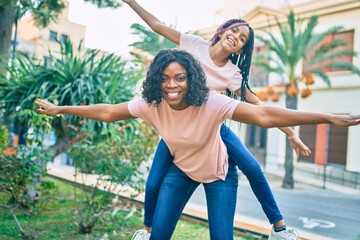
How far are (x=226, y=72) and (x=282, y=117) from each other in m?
0.72

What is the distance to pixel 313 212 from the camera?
7.16 meters

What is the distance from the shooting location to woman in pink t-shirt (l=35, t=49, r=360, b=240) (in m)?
2.05

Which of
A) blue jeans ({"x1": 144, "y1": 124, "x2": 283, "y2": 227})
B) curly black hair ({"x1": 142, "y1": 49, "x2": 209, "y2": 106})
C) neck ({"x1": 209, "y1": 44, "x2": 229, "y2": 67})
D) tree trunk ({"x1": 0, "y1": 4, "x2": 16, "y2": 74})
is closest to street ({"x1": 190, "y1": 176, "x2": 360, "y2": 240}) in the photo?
blue jeans ({"x1": 144, "y1": 124, "x2": 283, "y2": 227})

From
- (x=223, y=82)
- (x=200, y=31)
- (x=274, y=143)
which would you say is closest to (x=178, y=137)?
(x=223, y=82)

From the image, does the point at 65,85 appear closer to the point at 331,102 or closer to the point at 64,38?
the point at 64,38

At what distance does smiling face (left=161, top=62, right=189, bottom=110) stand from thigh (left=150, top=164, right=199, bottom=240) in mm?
488

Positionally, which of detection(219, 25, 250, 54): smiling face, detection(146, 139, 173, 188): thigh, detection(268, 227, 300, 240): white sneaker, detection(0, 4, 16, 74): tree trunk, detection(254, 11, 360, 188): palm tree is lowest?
detection(268, 227, 300, 240): white sneaker

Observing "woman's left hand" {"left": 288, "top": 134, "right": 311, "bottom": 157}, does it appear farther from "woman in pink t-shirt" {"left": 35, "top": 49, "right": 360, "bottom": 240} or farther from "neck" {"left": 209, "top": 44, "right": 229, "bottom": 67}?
"neck" {"left": 209, "top": 44, "right": 229, "bottom": 67}

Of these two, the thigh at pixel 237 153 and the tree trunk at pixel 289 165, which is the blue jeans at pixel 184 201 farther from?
the tree trunk at pixel 289 165

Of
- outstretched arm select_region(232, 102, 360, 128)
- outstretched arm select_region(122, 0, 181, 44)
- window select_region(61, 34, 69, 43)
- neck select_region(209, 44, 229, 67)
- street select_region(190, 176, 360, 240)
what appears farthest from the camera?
window select_region(61, 34, 69, 43)

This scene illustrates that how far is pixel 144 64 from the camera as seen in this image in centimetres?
571

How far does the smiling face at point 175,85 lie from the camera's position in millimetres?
2076

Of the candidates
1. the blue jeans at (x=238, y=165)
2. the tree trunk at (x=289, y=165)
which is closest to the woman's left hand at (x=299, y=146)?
the blue jeans at (x=238, y=165)

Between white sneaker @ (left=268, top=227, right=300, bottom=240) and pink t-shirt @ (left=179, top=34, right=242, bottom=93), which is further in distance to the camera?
white sneaker @ (left=268, top=227, right=300, bottom=240)
